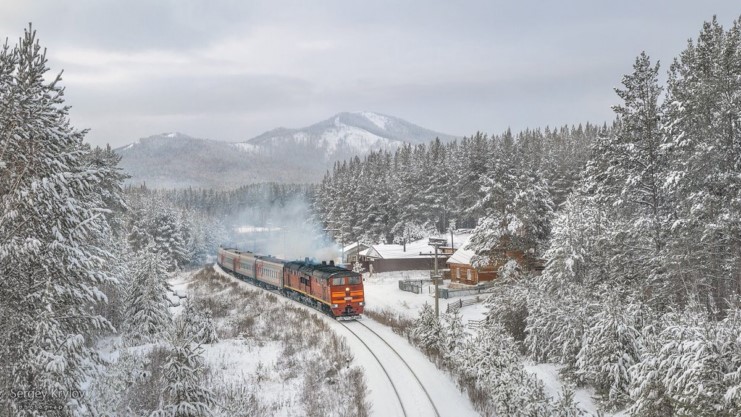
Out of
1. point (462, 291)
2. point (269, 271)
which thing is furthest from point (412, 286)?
point (269, 271)

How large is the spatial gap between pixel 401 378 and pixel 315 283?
50.7 ft

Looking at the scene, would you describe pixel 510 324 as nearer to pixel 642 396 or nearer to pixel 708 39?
pixel 642 396

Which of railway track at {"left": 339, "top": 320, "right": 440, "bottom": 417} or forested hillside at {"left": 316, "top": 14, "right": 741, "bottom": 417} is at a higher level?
forested hillside at {"left": 316, "top": 14, "right": 741, "bottom": 417}

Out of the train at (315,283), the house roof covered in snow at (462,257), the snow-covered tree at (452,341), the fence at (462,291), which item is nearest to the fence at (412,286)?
the fence at (462,291)

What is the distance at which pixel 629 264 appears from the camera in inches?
898

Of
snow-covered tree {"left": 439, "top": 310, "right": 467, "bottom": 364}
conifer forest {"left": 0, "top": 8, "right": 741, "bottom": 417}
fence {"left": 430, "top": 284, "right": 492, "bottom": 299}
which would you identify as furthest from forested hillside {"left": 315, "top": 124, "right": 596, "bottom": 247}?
snow-covered tree {"left": 439, "top": 310, "right": 467, "bottom": 364}

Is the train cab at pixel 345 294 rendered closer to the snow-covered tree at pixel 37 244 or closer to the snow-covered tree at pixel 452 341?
the snow-covered tree at pixel 452 341

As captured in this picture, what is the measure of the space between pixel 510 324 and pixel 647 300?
24.2 ft

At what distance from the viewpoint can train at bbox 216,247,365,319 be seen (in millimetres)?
31281

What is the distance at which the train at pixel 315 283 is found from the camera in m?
31.3

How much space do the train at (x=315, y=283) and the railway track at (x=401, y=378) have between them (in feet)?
10.6

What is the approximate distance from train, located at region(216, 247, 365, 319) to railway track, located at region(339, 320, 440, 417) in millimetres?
3218

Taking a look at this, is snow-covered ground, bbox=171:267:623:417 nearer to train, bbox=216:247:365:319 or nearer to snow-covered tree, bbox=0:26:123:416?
train, bbox=216:247:365:319

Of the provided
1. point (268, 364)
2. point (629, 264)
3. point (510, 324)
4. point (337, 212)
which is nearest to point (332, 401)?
point (268, 364)
